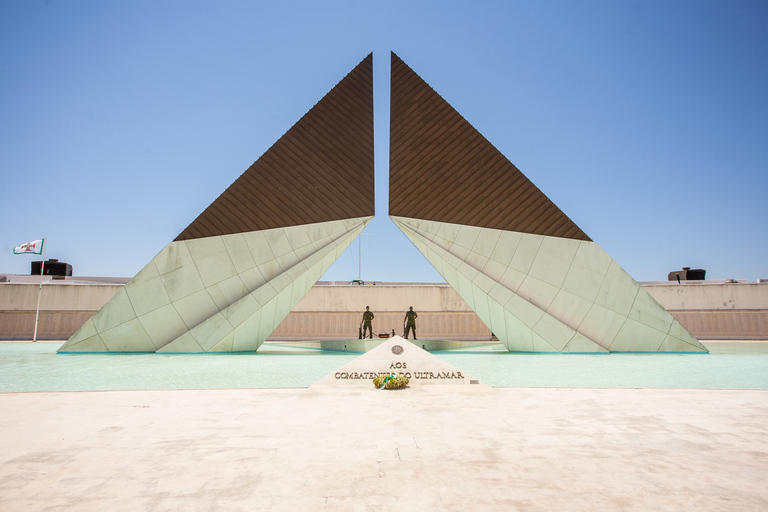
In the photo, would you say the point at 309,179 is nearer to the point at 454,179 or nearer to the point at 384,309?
the point at 454,179

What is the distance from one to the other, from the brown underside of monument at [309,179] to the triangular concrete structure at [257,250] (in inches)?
1.1

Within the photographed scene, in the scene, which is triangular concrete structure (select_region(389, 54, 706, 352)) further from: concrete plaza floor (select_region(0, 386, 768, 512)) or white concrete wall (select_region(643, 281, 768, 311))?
white concrete wall (select_region(643, 281, 768, 311))

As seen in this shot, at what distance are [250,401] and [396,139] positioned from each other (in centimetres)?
1020

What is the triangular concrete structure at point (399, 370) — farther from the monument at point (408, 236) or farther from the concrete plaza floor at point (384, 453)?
the monument at point (408, 236)

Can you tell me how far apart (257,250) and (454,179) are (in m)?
5.83

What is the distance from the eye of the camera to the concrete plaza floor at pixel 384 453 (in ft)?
7.89

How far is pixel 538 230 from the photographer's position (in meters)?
12.2

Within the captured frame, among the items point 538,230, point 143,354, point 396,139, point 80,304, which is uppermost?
point 396,139

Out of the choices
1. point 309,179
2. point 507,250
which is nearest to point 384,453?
point 507,250

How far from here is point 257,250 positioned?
1234 centimetres

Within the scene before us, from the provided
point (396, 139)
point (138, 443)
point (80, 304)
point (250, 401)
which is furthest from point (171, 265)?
point (80, 304)

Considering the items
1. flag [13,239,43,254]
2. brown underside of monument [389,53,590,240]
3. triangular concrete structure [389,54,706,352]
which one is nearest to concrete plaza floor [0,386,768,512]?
triangular concrete structure [389,54,706,352]

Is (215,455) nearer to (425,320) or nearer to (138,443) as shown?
(138,443)

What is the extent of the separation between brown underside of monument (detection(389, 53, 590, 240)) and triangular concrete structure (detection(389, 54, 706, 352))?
0.03 metres
